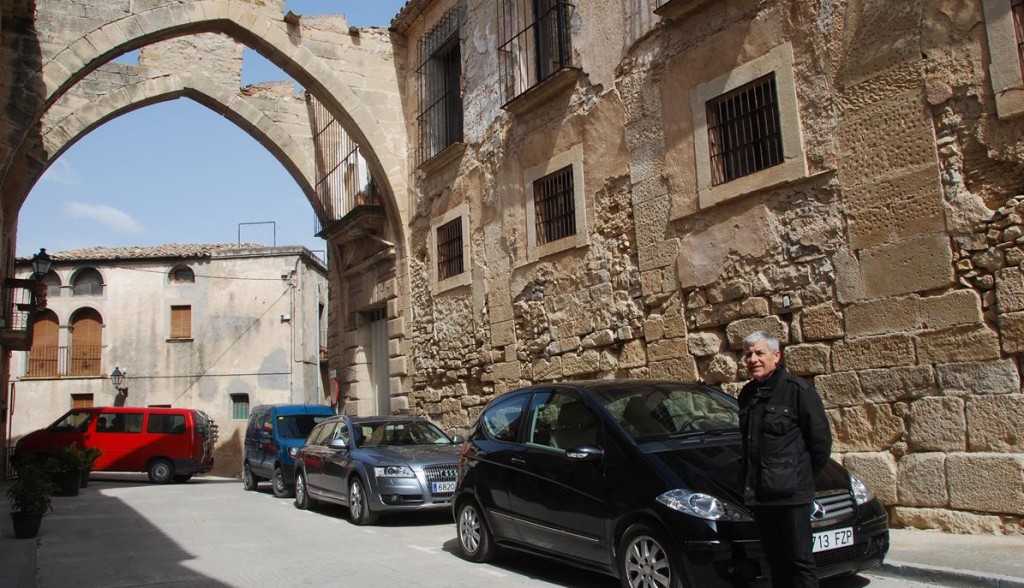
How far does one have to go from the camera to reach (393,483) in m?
9.46

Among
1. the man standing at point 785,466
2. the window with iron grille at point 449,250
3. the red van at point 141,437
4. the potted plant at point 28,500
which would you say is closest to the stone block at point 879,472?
the man standing at point 785,466

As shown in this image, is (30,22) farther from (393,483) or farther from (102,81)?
(393,483)

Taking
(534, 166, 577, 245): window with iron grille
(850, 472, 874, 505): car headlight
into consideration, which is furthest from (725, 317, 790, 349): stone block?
(534, 166, 577, 245): window with iron grille

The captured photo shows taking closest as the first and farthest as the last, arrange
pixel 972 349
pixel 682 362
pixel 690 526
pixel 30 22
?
pixel 690 526, pixel 972 349, pixel 682 362, pixel 30 22

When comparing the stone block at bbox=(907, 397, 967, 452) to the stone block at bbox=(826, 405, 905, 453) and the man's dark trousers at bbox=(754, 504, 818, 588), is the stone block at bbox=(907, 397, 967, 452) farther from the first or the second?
the man's dark trousers at bbox=(754, 504, 818, 588)

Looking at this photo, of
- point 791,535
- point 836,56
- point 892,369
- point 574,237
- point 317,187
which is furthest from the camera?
point 317,187

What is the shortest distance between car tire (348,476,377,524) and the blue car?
11.8ft

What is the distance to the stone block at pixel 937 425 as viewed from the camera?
6691 millimetres

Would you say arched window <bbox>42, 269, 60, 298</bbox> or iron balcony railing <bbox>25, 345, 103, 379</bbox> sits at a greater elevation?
arched window <bbox>42, 269, 60, 298</bbox>

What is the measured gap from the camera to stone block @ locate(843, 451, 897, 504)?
23.4 feet

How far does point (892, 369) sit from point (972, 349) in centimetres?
69

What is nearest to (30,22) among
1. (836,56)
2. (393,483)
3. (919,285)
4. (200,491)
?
(200,491)

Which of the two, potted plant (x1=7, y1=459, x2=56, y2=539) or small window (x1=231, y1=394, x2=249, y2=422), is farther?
small window (x1=231, y1=394, x2=249, y2=422)

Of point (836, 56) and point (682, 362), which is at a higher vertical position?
point (836, 56)
